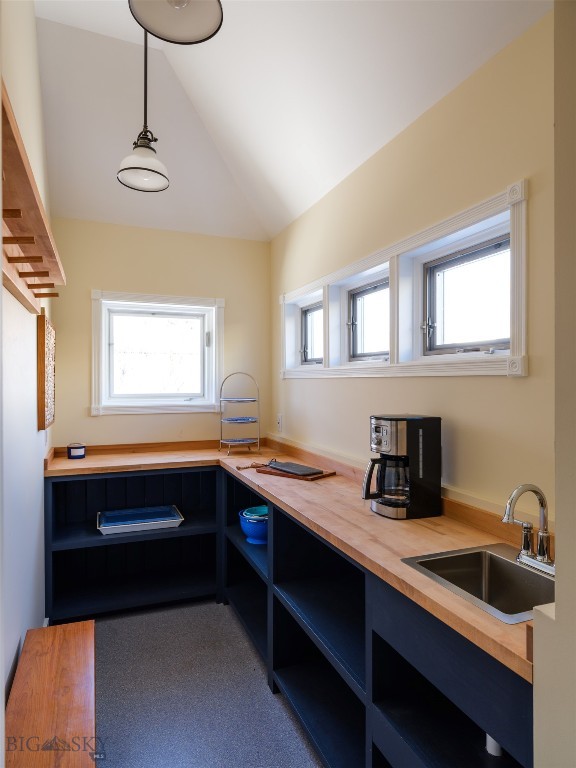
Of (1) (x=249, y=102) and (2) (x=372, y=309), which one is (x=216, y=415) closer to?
(2) (x=372, y=309)

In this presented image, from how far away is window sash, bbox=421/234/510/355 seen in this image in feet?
5.89

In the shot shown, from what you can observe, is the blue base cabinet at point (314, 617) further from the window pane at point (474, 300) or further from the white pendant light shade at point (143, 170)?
the white pendant light shade at point (143, 170)

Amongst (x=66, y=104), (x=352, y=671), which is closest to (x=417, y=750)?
(x=352, y=671)

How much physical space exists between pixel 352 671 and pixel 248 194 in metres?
2.96

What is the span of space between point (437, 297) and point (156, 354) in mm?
2170

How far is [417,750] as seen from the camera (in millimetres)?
1253

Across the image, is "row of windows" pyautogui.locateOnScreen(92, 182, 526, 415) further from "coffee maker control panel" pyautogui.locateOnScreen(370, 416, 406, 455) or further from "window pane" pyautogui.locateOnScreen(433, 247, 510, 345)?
"coffee maker control panel" pyautogui.locateOnScreen(370, 416, 406, 455)

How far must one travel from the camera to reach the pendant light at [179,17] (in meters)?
1.47

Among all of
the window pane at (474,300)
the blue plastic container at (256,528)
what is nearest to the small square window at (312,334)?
the blue plastic container at (256,528)

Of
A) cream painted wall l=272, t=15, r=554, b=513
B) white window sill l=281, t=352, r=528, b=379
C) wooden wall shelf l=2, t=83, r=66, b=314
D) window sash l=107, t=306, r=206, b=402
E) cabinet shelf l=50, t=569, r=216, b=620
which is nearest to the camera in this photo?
wooden wall shelf l=2, t=83, r=66, b=314

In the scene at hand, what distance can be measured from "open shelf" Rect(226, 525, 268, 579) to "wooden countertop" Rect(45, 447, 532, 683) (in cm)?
40

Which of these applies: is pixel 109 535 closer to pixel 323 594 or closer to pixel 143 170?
pixel 323 594

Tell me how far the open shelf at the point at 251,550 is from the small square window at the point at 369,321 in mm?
1191

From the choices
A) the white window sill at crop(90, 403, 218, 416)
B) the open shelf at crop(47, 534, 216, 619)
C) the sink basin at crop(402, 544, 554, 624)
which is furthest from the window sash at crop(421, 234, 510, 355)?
the open shelf at crop(47, 534, 216, 619)
